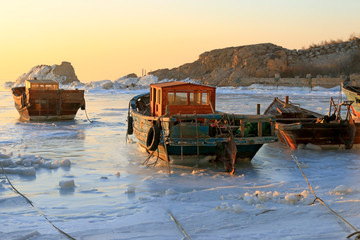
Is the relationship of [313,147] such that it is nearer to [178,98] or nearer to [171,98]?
[178,98]

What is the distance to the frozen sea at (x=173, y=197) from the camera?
5.94 m

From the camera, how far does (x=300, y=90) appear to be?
6456cm

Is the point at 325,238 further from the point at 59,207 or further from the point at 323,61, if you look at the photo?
the point at 323,61

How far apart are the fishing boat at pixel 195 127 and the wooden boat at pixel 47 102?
11.5m

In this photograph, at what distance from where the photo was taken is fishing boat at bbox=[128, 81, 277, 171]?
400 inches

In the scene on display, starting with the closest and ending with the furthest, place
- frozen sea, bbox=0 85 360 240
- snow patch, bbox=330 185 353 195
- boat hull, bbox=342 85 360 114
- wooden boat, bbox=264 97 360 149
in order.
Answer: frozen sea, bbox=0 85 360 240 → snow patch, bbox=330 185 353 195 → wooden boat, bbox=264 97 360 149 → boat hull, bbox=342 85 360 114

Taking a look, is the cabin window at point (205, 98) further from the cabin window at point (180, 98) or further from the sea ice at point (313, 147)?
the sea ice at point (313, 147)

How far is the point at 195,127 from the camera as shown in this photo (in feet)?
33.4

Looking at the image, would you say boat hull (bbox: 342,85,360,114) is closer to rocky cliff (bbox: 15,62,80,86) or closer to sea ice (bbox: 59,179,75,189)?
sea ice (bbox: 59,179,75,189)

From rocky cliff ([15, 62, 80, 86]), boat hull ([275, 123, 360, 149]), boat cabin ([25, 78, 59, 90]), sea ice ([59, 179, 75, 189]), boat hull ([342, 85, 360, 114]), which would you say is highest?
rocky cliff ([15, 62, 80, 86])

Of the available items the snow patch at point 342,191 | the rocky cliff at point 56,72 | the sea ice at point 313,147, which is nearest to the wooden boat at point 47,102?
the sea ice at point 313,147

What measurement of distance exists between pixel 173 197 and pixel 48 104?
635 inches

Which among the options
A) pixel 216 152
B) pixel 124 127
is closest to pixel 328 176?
pixel 216 152

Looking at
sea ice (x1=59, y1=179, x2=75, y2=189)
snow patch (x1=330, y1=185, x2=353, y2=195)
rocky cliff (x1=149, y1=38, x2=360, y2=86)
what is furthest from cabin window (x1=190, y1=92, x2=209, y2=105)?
rocky cliff (x1=149, y1=38, x2=360, y2=86)
